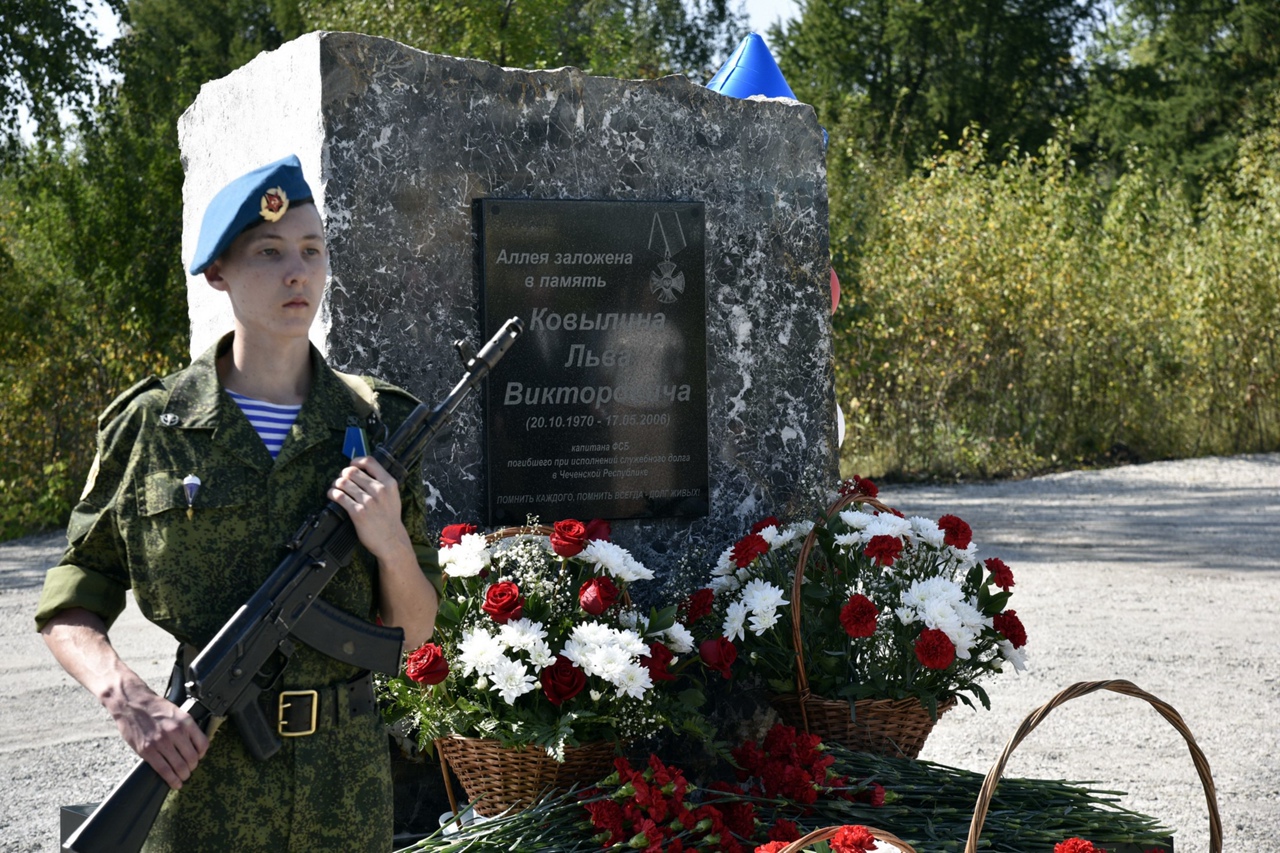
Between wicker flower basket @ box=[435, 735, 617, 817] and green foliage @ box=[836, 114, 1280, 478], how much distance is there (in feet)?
32.4

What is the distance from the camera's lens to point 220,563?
83.8 inches

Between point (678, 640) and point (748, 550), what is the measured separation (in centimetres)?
40

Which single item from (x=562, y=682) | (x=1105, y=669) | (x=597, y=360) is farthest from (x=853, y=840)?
(x=1105, y=669)

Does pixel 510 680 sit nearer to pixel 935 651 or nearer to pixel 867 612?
pixel 867 612

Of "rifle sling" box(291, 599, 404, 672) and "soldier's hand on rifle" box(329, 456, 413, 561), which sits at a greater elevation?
"soldier's hand on rifle" box(329, 456, 413, 561)

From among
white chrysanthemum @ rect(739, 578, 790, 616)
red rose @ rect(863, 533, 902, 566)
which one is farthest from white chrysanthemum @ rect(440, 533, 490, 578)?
red rose @ rect(863, 533, 902, 566)

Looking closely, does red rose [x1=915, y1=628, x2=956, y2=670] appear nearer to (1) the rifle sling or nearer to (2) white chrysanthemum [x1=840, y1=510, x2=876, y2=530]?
(2) white chrysanthemum [x1=840, y1=510, x2=876, y2=530]

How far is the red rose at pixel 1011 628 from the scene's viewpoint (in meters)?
3.65

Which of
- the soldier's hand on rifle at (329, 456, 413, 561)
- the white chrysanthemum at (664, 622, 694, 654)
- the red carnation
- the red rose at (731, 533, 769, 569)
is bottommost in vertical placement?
the red carnation

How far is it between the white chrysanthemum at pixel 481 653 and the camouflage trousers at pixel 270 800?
0.95m

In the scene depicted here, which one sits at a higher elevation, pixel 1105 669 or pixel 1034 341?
pixel 1034 341

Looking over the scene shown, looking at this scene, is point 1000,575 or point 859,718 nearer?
point 859,718

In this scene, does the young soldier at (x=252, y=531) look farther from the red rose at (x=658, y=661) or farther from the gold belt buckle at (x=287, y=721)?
the red rose at (x=658, y=661)

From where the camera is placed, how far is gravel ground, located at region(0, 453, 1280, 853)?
15.1 ft
